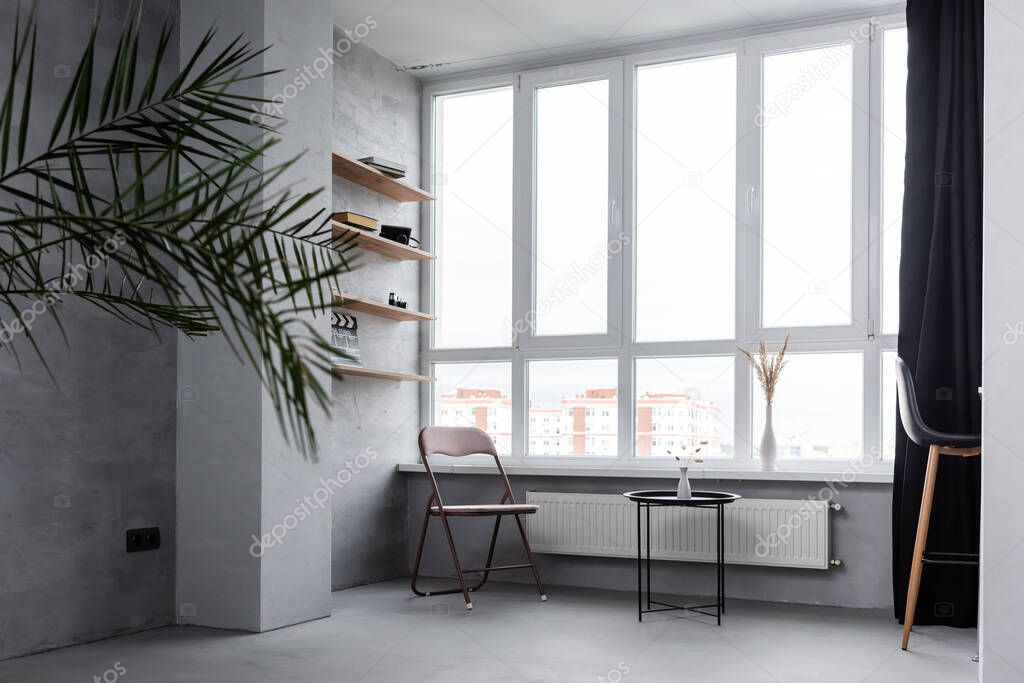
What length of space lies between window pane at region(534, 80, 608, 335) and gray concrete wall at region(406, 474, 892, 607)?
96cm

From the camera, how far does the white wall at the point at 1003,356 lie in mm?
2635

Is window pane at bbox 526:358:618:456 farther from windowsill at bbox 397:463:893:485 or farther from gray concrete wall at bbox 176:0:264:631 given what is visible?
gray concrete wall at bbox 176:0:264:631

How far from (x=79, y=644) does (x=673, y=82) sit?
400 centimetres

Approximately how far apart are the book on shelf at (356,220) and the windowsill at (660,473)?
1381mm

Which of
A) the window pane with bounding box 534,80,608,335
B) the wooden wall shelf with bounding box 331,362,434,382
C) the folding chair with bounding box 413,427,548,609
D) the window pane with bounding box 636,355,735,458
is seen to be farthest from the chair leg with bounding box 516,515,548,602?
the window pane with bounding box 534,80,608,335

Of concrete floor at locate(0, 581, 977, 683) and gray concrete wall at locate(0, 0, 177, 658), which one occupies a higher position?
gray concrete wall at locate(0, 0, 177, 658)

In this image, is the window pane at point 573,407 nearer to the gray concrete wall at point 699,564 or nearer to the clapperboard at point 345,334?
the gray concrete wall at point 699,564

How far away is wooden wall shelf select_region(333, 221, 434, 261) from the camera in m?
4.70

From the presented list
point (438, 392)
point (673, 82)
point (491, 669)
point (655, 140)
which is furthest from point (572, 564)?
A: point (673, 82)

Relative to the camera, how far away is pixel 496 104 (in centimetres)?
568

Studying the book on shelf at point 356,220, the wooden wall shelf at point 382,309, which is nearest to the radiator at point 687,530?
the wooden wall shelf at point 382,309

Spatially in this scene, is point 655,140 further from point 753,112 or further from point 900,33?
point 900,33

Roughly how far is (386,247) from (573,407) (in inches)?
54.3

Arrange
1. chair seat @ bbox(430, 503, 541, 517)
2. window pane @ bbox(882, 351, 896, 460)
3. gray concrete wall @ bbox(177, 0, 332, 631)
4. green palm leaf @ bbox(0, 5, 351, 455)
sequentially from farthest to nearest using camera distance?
1. window pane @ bbox(882, 351, 896, 460)
2. chair seat @ bbox(430, 503, 541, 517)
3. gray concrete wall @ bbox(177, 0, 332, 631)
4. green palm leaf @ bbox(0, 5, 351, 455)
